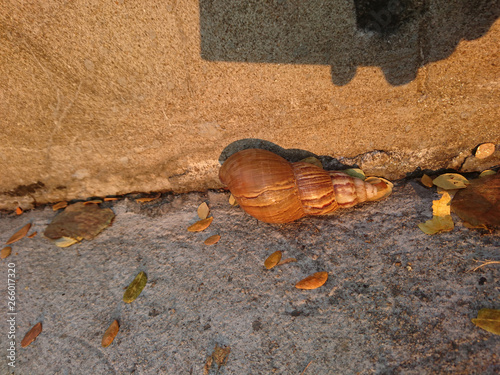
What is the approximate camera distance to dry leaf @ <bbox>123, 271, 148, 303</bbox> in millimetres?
1837

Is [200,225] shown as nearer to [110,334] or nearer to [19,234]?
[110,334]

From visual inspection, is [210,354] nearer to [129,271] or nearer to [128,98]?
[129,271]

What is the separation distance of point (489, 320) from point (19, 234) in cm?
328

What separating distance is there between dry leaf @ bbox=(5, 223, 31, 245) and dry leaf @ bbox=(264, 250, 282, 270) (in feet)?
6.84

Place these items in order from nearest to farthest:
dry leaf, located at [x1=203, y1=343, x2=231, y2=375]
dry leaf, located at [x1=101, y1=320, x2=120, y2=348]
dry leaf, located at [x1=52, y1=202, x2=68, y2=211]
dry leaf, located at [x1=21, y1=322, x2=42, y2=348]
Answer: dry leaf, located at [x1=203, y1=343, x2=231, y2=375] → dry leaf, located at [x1=101, y1=320, x2=120, y2=348] → dry leaf, located at [x1=21, y1=322, x2=42, y2=348] → dry leaf, located at [x1=52, y1=202, x2=68, y2=211]

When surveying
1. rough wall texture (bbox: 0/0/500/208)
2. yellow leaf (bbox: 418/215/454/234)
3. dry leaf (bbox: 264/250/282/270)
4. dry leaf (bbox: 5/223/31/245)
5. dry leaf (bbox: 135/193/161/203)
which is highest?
rough wall texture (bbox: 0/0/500/208)

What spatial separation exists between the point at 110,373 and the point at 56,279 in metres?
0.87

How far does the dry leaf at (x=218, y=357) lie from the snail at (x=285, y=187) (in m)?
0.82

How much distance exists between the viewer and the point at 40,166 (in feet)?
7.36

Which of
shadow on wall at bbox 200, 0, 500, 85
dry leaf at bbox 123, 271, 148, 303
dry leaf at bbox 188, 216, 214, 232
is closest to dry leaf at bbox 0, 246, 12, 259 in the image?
dry leaf at bbox 123, 271, 148, 303

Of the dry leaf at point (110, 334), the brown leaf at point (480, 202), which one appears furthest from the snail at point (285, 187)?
the dry leaf at point (110, 334)

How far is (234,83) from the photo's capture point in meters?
1.82

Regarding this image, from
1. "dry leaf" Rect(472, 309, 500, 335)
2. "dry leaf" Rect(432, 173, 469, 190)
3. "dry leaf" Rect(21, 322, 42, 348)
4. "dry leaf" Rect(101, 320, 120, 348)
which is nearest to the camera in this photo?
"dry leaf" Rect(472, 309, 500, 335)

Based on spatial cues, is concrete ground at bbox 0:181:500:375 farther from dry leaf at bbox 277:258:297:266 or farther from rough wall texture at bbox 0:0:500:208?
rough wall texture at bbox 0:0:500:208
